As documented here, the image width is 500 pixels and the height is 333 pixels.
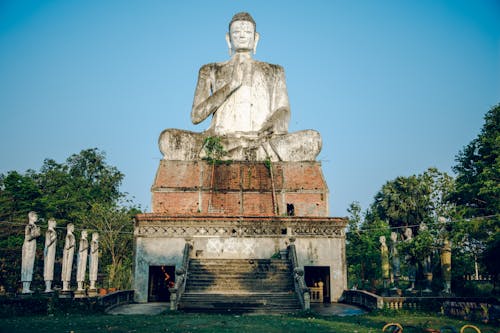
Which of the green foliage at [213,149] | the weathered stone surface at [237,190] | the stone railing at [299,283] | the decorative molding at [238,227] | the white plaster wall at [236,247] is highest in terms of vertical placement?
the green foliage at [213,149]

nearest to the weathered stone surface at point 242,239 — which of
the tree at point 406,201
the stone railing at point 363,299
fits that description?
the stone railing at point 363,299

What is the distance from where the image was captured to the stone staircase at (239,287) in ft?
47.6

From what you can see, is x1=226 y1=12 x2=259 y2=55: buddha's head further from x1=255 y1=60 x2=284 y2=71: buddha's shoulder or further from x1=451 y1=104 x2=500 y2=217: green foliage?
x1=451 y1=104 x2=500 y2=217: green foliage

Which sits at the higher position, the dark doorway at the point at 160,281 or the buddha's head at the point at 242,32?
the buddha's head at the point at 242,32

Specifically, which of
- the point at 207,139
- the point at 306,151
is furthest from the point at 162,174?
the point at 306,151

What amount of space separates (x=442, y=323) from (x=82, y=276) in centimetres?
1387

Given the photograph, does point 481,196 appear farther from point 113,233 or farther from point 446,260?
point 113,233

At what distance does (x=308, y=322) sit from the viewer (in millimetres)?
12180

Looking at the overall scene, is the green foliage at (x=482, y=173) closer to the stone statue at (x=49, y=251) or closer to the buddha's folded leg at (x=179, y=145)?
the buddha's folded leg at (x=179, y=145)

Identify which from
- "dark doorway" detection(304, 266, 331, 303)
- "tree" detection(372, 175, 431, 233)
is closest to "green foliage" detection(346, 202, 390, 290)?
"tree" detection(372, 175, 431, 233)

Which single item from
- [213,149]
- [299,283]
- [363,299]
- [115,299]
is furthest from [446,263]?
[213,149]

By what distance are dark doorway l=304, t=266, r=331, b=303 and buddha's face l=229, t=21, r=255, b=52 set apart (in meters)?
13.3

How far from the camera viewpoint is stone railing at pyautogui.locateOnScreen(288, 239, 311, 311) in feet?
47.6

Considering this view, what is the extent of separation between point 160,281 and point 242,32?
1455 centimetres
